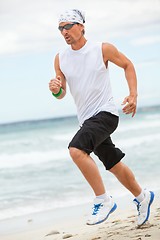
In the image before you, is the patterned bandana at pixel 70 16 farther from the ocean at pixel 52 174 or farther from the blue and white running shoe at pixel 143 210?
the ocean at pixel 52 174

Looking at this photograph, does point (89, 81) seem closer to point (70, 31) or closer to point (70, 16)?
point (70, 31)

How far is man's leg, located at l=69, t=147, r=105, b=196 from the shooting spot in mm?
4801

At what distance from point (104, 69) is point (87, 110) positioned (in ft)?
1.06

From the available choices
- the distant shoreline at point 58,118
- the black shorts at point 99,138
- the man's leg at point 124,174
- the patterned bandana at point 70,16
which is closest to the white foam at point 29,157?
the man's leg at point 124,174

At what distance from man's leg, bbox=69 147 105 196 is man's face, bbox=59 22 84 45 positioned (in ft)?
2.68

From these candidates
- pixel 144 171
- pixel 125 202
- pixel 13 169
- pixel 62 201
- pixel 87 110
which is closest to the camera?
pixel 87 110

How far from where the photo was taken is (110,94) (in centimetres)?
510

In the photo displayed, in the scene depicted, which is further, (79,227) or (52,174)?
(52,174)

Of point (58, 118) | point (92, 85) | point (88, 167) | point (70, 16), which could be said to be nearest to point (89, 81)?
point (92, 85)

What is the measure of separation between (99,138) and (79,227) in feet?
→ 5.82

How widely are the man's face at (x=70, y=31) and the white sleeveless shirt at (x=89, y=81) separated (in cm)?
11

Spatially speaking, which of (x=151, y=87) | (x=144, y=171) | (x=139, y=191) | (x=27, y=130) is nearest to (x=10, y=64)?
(x=27, y=130)

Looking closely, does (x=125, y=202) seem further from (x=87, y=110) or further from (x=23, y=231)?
(x=87, y=110)

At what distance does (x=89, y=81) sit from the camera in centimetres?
504
